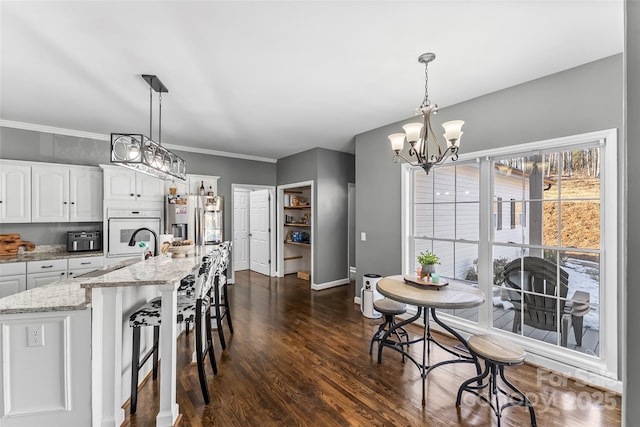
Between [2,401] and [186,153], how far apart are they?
431 cm

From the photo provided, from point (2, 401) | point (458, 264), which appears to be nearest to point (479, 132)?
point (458, 264)

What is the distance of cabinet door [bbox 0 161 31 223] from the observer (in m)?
3.58

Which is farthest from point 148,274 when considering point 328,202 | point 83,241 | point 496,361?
point 328,202

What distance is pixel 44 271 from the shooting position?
3.53 meters

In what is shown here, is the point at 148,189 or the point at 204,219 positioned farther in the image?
the point at 204,219

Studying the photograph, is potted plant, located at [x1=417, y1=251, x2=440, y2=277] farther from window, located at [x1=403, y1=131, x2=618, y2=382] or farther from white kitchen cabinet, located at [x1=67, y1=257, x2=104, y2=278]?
white kitchen cabinet, located at [x1=67, y1=257, x2=104, y2=278]

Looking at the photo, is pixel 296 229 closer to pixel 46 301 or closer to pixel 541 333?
pixel 541 333

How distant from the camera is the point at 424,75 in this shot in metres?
2.57

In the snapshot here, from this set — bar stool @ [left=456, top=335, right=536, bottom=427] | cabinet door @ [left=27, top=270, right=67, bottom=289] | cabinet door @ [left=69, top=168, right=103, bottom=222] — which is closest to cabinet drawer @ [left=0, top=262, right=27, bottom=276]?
cabinet door @ [left=27, top=270, right=67, bottom=289]

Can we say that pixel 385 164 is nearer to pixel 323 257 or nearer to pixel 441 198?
pixel 441 198

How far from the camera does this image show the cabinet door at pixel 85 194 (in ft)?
13.2

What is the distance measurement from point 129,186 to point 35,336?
3.16m

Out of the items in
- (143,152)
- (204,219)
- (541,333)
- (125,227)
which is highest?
(143,152)

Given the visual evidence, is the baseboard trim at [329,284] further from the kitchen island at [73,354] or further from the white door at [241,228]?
the kitchen island at [73,354]
